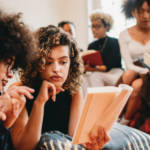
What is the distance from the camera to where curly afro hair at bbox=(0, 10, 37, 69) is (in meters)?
0.55

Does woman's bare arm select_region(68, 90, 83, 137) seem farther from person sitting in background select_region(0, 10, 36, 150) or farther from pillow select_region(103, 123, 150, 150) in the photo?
person sitting in background select_region(0, 10, 36, 150)

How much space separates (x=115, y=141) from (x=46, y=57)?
1.51 ft

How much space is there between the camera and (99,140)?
0.67 metres

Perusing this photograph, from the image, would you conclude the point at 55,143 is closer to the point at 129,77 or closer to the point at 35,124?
the point at 35,124

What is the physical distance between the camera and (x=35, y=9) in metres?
2.29

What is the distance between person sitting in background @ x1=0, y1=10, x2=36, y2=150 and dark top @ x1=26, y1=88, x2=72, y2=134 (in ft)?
0.83

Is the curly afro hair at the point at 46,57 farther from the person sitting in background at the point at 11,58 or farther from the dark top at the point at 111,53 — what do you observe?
the dark top at the point at 111,53

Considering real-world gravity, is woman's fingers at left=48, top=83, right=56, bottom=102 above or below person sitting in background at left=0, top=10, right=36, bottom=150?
below

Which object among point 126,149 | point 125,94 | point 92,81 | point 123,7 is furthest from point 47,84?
point 123,7

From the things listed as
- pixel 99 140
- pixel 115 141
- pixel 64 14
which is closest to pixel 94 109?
pixel 99 140

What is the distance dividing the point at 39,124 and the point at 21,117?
0.11 metres

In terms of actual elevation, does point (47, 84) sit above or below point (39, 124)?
above

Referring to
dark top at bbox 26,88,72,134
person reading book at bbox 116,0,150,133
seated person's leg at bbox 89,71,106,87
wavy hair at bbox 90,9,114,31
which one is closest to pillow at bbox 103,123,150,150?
dark top at bbox 26,88,72,134

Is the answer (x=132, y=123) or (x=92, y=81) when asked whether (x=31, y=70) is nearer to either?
(x=132, y=123)
